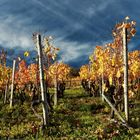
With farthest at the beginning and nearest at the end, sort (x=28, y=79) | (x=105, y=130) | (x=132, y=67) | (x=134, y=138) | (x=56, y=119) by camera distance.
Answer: (x=28, y=79) → (x=132, y=67) → (x=56, y=119) → (x=105, y=130) → (x=134, y=138)

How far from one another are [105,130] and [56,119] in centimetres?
434

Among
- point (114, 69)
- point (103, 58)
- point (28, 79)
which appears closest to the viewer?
point (114, 69)

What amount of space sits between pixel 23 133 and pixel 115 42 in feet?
24.4

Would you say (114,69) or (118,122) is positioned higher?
(114,69)

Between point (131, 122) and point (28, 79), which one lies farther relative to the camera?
point (28, 79)

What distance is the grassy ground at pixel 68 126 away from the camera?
52.6 ft

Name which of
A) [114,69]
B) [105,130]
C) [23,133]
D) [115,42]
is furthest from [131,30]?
[23,133]

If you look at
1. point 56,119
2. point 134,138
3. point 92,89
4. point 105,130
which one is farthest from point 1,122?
point 92,89

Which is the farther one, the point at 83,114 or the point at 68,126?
the point at 83,114

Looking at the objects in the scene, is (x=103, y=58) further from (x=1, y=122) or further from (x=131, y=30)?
(x=1, y=122)

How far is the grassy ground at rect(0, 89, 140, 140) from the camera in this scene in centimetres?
1603

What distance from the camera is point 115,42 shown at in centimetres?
2083

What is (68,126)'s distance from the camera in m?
18.1

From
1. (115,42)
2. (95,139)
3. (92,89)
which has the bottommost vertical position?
(95,139)
